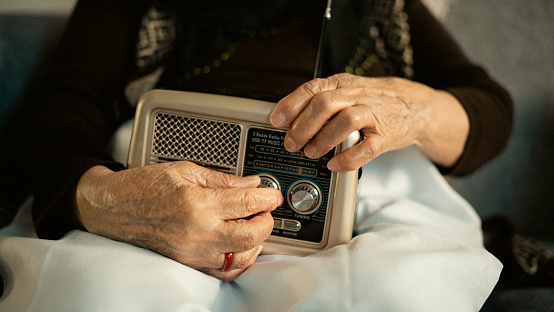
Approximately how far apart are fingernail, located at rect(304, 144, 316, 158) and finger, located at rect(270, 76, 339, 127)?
4cm

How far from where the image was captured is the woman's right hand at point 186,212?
52 cm

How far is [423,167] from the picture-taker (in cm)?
77

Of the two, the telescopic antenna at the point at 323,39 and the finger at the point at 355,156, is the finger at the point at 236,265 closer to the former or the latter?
the finger at the point at 355,156

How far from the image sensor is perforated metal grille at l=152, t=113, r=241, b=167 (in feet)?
1.95

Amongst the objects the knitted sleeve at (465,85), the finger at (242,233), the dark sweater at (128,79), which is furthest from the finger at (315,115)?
the knitted sleeve at (465,85)

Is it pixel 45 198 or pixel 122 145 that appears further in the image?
pixel 122 145

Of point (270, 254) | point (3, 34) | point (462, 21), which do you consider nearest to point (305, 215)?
point (270, 254)

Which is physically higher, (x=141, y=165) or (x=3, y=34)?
(x=3, y=34)

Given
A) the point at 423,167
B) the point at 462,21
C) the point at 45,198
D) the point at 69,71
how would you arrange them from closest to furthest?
the point at 45,198 → the point at 423,167 → the point at 69,71 → the point at 462,21

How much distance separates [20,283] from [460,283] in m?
0.58

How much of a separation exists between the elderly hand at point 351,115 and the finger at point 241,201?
8 centimetres

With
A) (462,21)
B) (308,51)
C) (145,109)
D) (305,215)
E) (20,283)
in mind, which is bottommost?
(20,283)

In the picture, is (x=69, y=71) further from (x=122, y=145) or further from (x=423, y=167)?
(x=423, y=167)

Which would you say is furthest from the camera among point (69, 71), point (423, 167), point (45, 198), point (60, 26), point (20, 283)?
point (60, 26)
